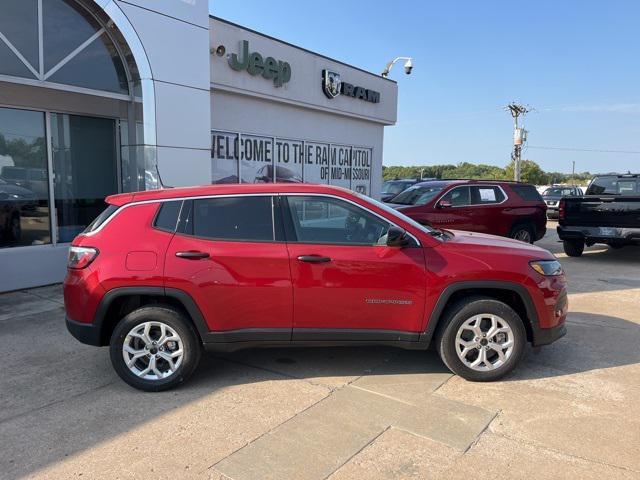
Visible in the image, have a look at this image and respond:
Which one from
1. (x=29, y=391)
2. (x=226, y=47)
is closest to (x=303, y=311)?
(x=29, y=391)

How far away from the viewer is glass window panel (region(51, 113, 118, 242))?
848 centimetres

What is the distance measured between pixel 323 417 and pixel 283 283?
107 centimetres

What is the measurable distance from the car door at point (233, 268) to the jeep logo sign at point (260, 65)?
670 centimetres

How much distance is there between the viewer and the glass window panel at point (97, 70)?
763cm

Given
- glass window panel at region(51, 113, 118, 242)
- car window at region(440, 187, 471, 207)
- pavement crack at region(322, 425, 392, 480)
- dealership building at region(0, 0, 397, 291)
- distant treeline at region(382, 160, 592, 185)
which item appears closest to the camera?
pavement crack at region(322, 425, 392, 480)

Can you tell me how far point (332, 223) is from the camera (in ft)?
14.1

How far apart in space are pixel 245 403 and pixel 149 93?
18.9ft

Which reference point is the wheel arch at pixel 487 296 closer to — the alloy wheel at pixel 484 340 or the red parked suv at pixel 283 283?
the red parked suv at pixel 283 283

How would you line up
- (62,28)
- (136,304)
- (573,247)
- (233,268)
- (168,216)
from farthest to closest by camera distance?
(573,247) → (62,28) → (136,304) → (168,216) → (233,268)

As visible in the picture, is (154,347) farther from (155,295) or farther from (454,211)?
(454,211)

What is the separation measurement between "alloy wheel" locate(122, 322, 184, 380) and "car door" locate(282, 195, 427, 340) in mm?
979

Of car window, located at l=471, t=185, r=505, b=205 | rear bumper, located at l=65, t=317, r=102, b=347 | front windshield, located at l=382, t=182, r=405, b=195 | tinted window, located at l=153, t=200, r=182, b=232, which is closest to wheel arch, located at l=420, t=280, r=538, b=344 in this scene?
tinted window, located at l=153, t=200, r=182, b=232

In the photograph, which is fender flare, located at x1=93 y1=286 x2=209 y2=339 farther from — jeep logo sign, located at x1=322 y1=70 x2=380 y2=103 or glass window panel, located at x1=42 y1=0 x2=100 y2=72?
jeep logo sign, located at x1=322 y1=70 x2=380 y2=103

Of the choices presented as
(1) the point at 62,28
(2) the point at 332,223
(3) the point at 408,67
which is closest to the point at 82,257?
(2) the point at 332,223
